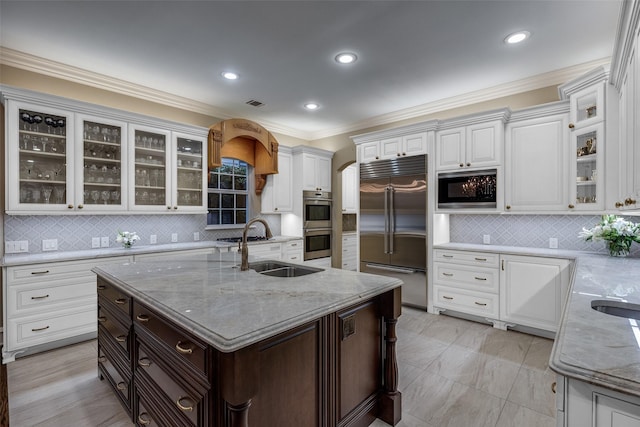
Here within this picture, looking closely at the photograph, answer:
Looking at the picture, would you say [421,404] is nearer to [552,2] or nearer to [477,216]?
[477,216]

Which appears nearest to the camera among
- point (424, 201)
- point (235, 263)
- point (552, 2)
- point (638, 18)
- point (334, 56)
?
point (638, 18)

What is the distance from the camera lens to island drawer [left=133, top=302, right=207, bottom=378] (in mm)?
1255

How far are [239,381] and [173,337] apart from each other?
1.60ft

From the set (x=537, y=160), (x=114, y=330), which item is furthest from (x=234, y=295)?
(x=537, y=160)

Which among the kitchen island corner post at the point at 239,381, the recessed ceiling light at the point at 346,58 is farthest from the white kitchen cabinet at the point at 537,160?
the kitchen island corner post at the point at 239,381

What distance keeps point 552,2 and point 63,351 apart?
523 centimetres

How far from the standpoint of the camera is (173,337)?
142 centimetres

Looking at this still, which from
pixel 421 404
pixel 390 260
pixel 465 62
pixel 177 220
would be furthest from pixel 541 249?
pixel 177 220

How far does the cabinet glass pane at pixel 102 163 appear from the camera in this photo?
336 cm

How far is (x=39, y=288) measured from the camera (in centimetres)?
286

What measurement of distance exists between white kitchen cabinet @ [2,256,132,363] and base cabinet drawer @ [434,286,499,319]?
391 cm

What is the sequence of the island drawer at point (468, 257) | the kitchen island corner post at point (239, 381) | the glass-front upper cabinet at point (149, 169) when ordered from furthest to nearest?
1. the glass-front upper cabinet at point (149, 169)
2. the island drawer at point (468, 257)
3. the kitchen island corner post at point (239, 381)

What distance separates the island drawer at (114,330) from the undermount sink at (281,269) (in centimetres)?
91

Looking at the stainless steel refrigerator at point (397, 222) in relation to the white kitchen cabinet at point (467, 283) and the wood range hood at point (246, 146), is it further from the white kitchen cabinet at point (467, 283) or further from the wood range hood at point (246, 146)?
the wood range hood at point (246, 146)
